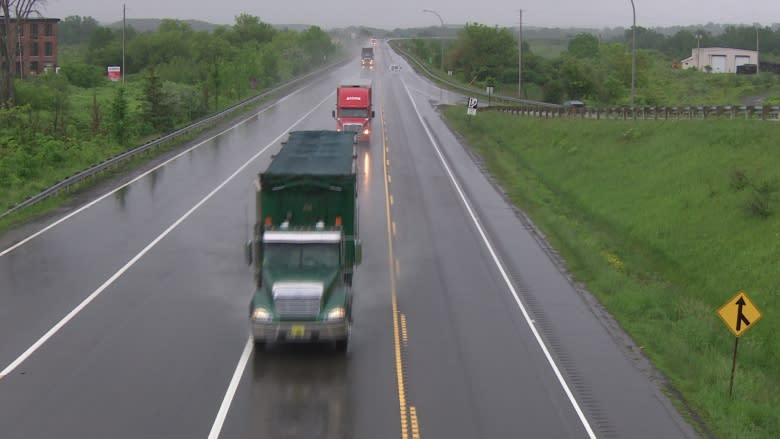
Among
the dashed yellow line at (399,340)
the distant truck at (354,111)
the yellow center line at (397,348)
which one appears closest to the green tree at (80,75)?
the distant truck at (354,111)

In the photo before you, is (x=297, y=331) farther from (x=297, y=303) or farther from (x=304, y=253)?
(x=304, y=253)

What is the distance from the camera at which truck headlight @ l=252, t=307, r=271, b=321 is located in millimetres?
20531

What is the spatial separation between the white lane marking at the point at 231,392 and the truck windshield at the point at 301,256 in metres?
2.19

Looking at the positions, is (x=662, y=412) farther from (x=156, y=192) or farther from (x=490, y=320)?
(x=156, y=192)

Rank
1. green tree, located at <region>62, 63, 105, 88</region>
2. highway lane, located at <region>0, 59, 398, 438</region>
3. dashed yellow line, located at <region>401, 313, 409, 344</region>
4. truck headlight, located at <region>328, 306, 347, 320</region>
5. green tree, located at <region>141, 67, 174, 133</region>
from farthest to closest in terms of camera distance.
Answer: green tree, located at <region>62, 63, 105, 88</region>, green tree, located at <region>141, 67, 174, 133</region>, dashed yellow line, located at <region>401, 313, 409, 344</region>, truck headlight, located at <region>328, 306, 347, 320</region>, highway lane, located at <region>0, 59, 398, 438</region>

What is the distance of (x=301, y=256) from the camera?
21.5 metres

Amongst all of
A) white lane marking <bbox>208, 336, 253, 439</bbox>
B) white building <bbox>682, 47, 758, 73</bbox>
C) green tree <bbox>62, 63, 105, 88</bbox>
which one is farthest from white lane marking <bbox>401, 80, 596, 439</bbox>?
white building <bbox>682, 47, 758, 73</bbox>

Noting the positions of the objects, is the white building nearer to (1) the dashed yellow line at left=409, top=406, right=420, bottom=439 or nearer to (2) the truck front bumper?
(2) the truck front bumper

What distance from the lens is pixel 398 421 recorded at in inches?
703

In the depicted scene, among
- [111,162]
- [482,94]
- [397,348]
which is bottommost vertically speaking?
[397,348]

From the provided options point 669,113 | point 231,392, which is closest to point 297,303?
point 231,392

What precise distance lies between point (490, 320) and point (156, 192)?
2208 cm

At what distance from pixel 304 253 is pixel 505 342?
5671 millimetres

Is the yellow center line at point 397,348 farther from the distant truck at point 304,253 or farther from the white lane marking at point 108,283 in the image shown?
the white lane marking at point 108,283
